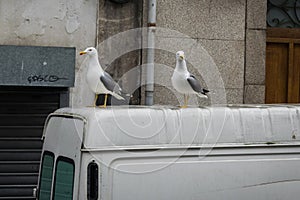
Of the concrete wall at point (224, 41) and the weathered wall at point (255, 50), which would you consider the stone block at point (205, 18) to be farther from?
the weathered wall at point (255, 50)

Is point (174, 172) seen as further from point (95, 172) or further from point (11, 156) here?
point (11, 156)

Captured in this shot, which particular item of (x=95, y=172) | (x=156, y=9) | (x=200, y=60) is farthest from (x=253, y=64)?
(x=95, y=172)

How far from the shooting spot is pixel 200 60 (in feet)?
34.1

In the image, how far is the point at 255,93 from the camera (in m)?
10.7

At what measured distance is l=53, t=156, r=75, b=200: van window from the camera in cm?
553

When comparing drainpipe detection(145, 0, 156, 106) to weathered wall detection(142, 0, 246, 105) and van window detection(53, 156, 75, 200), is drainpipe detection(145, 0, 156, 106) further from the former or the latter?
van window detection(53, 156, 75, 200)

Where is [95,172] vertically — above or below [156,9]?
below

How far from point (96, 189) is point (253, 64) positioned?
5.81 metres

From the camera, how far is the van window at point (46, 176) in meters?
6.06

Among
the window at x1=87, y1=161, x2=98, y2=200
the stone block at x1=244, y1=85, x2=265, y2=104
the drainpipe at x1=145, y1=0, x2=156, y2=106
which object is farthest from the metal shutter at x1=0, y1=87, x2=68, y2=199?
the window at x1=87, y1=161, x2=98, y2=200

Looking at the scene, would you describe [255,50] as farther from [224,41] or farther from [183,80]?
[183,80]

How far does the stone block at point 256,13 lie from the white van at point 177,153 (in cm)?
492

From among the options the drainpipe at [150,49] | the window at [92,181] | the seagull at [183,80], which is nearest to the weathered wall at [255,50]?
the drainpipe at [150,49]

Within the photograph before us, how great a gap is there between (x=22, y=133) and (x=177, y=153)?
213 inches
